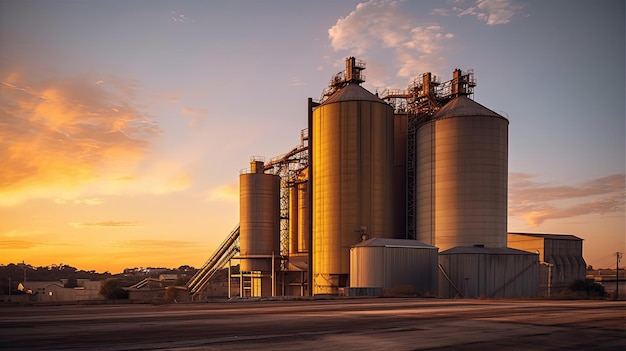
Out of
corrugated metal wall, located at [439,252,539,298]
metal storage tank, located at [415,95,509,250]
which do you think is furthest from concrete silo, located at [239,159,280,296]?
corrugated metal wall, located at [439,252,539,298]

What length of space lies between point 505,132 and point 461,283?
2206 cm

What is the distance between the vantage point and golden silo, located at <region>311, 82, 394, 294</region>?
225ft

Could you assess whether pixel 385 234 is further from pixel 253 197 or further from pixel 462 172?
pixel 253 197

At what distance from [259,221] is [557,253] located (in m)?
50.0

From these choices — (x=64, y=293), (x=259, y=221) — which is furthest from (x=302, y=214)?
(x=64, y=293)

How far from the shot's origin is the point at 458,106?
230ft

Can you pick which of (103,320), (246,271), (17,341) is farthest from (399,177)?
(17,341)

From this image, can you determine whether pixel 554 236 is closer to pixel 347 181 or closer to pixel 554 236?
pixel 554 236

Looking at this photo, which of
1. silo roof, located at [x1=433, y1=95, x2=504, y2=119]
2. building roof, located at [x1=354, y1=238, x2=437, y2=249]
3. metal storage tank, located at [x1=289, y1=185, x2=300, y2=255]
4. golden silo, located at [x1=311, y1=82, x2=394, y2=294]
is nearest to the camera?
building roof, located at [x1=354, y1=238, x2=437, y2=249]

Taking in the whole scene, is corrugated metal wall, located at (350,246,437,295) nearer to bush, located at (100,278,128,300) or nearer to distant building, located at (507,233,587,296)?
distant building, located at (507,233,587,296)

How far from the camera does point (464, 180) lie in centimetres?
6612

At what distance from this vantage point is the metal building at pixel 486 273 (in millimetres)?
56969

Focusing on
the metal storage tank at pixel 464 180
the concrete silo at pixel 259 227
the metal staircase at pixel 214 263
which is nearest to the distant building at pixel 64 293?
the metal staircase at pixel 214 263

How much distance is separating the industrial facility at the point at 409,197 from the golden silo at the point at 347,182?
0.13 m
